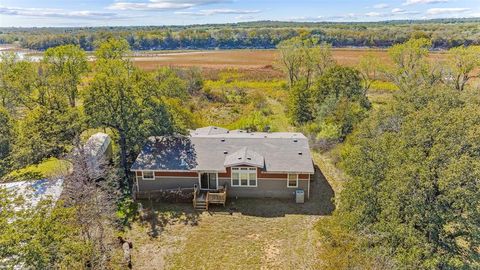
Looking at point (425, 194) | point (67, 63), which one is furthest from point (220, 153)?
point (67, 63)

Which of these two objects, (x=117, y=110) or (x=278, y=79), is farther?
(x=278, y=79)

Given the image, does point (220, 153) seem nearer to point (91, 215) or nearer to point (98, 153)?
point (98, 153)

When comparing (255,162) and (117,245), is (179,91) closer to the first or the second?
(255,162)

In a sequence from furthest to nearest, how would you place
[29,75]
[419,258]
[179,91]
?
1. [179,91]
2. [29,75]
3. [419,258]

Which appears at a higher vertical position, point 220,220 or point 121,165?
point 121,165

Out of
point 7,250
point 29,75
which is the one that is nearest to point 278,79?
point 29,75

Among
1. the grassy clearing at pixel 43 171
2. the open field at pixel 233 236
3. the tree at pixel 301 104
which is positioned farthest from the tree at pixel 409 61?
the grassy clearing at pixel 43 171

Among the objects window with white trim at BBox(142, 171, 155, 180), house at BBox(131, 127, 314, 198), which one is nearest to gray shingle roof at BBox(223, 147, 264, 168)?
house at BBox(131, 127, 314, 198)
